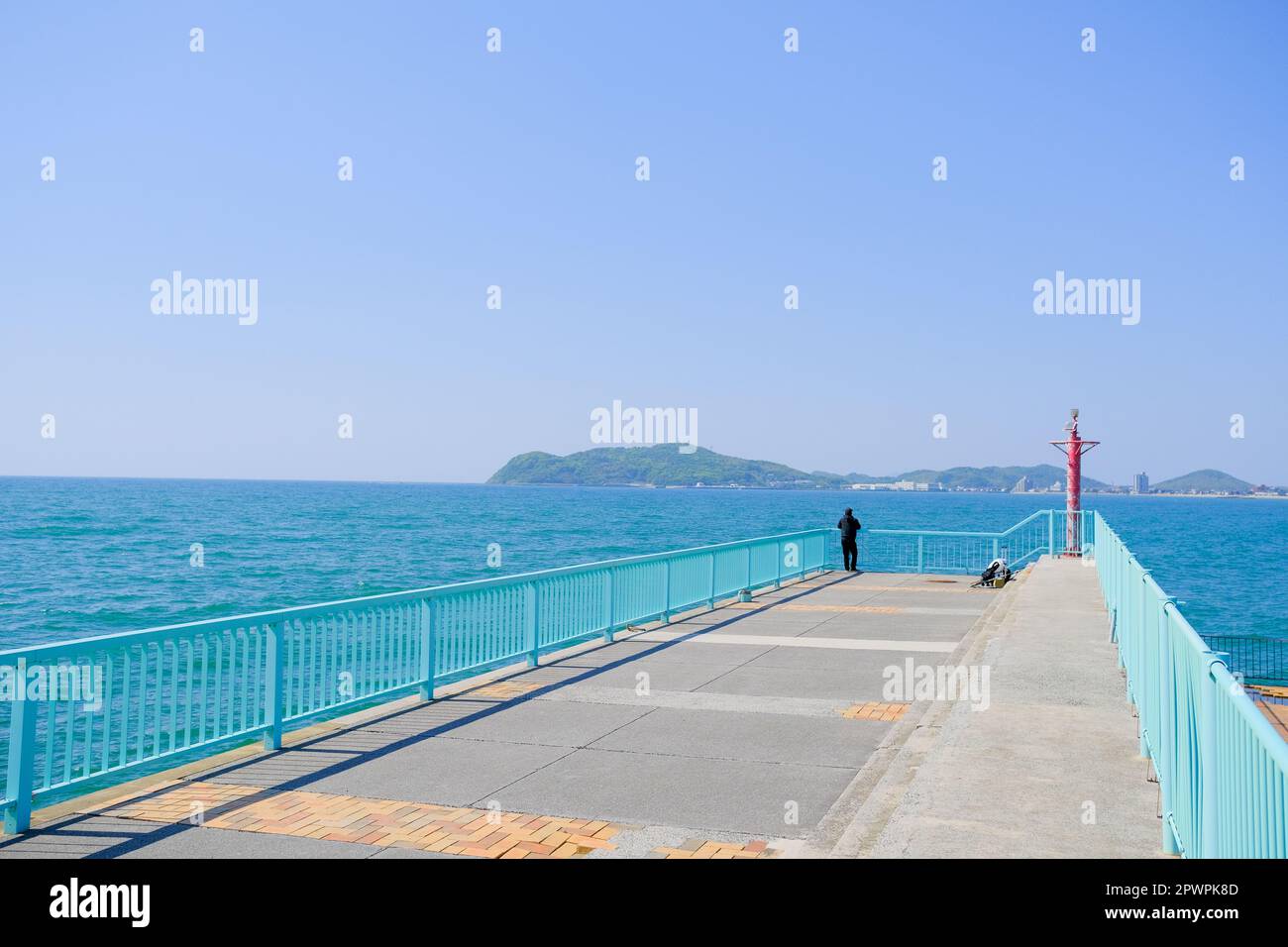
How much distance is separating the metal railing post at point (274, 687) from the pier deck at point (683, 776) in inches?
7.8

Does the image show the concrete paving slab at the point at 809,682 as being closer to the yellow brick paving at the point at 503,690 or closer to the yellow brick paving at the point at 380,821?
the yellow brick paving at the point at 503,690

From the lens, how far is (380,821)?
262 inches

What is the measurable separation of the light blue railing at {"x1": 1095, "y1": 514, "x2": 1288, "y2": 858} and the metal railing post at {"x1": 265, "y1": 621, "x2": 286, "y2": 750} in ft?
21.1

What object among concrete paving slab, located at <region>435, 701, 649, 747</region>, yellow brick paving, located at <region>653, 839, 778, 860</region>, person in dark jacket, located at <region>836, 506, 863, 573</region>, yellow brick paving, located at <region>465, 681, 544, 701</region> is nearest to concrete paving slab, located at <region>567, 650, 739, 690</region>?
yellow brick paving, located at <region>465, 681, 544, 701</region>

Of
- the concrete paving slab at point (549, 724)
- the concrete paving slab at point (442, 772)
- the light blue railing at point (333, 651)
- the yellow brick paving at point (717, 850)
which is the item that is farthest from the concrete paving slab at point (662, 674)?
Result: the yellow brick paving at point (717, 850)

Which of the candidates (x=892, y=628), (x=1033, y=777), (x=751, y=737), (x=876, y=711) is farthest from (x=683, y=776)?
(x=892, y=628)

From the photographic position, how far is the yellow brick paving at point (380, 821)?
621cm

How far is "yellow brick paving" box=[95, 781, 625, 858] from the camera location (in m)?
6.21

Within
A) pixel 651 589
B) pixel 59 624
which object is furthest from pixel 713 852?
pixel 59 624

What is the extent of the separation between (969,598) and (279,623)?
15.8 meters

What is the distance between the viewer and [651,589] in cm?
Answer: 1627

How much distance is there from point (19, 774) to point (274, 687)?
2.35 metres

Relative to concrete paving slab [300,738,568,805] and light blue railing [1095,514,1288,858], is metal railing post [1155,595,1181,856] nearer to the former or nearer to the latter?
light blue railing [1095,514,1288,858]
